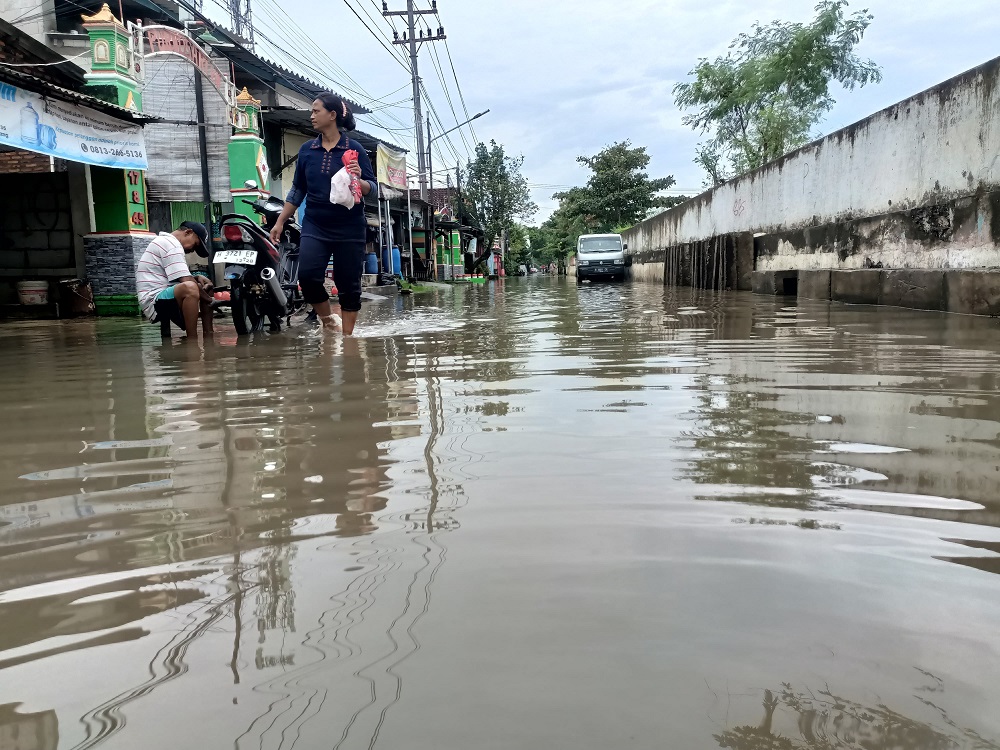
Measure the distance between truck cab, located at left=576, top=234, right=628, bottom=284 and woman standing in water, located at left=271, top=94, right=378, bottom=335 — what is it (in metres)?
18.5

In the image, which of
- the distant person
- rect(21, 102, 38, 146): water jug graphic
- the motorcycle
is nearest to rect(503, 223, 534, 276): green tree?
rect(21, 102, 38, 146): water jug graphic

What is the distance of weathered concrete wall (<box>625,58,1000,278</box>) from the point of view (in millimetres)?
5891

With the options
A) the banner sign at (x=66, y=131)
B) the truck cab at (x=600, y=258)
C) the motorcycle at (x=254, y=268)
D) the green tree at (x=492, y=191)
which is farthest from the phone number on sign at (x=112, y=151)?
the green tree at (x=492, y=191)

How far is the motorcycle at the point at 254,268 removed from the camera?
6008 millimetres

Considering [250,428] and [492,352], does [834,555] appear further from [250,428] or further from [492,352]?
[492,352]

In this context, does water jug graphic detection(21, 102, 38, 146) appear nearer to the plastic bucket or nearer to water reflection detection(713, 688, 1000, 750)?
the plastic bucket

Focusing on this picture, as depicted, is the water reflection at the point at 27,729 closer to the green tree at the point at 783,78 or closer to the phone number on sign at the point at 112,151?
the phone number on sign at the point at 112,151

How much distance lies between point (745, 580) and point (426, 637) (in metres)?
0.52

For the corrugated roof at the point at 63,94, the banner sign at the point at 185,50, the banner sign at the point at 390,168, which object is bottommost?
the corrugated roof at the point at 63,94

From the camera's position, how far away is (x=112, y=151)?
9.07 metres

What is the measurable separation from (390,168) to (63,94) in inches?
518

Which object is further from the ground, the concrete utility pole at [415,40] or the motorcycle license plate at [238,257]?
the concrete utility pole at [415,40]

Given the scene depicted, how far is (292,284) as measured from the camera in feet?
23.2

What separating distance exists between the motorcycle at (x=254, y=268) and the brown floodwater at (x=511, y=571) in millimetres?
3387
